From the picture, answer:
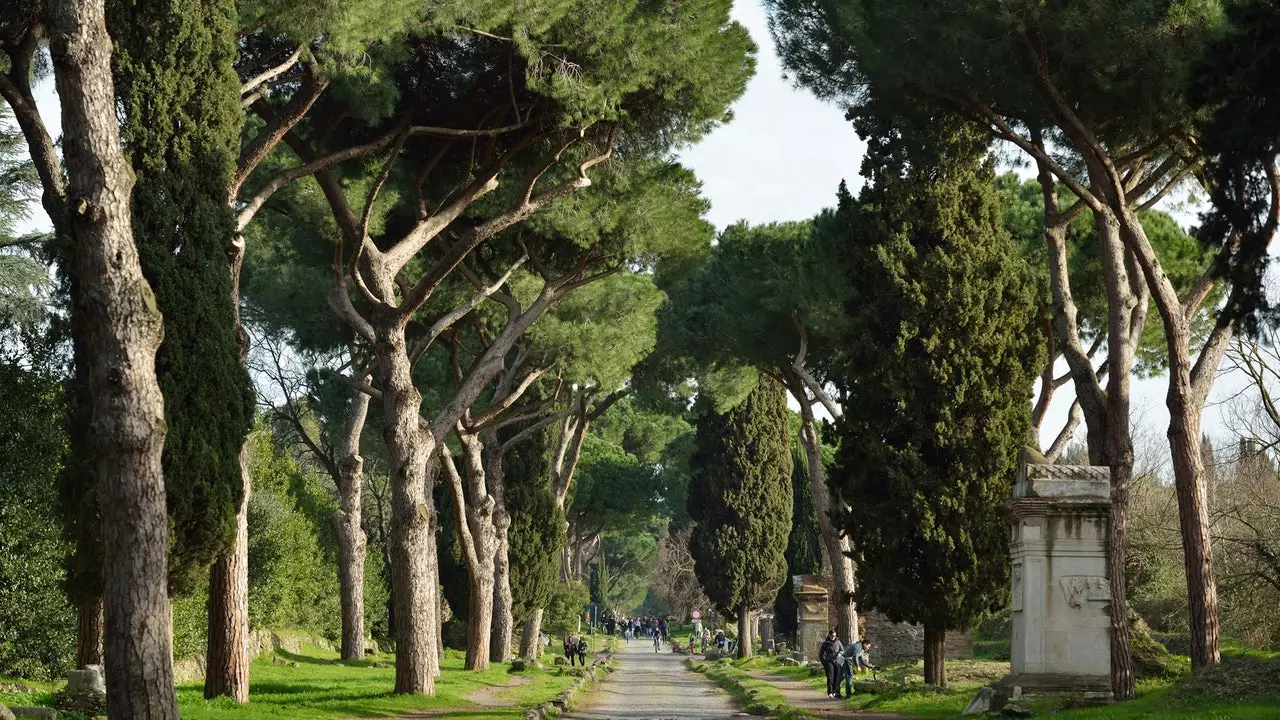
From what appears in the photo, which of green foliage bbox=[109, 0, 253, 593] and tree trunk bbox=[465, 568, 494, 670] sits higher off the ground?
green foliage bbox=[109, 0, 253, 593]

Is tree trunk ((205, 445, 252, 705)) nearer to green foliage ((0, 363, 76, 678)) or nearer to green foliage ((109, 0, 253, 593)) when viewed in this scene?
green foliage ((109, 0, 253, 593))

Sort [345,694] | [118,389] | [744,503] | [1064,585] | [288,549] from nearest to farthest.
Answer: [118,389], [1064,585], [345,694], [288,549], [744,503]

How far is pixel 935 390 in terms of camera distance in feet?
69.5

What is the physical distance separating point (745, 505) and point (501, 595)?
10.9 metres

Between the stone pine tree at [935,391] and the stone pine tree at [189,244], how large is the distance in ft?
33.7

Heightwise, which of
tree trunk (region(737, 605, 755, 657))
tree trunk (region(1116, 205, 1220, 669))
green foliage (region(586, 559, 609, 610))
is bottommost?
green foliage (region(586, 559, 609, 610))

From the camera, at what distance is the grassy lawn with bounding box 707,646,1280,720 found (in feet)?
41.3

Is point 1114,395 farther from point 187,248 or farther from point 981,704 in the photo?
point 187,248

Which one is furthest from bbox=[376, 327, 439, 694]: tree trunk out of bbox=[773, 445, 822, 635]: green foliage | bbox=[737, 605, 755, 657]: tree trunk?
bbox=[773, 445, 822, 635]: green foliage

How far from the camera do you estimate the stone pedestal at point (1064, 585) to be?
16234 millimetres

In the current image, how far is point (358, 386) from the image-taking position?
2156 centimetres

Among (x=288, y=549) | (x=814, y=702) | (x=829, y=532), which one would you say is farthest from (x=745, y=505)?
(x=814, y=702)

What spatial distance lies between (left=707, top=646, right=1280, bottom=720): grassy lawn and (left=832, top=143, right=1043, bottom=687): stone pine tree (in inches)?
43.2

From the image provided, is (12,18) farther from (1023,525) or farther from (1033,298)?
(1033,298)
